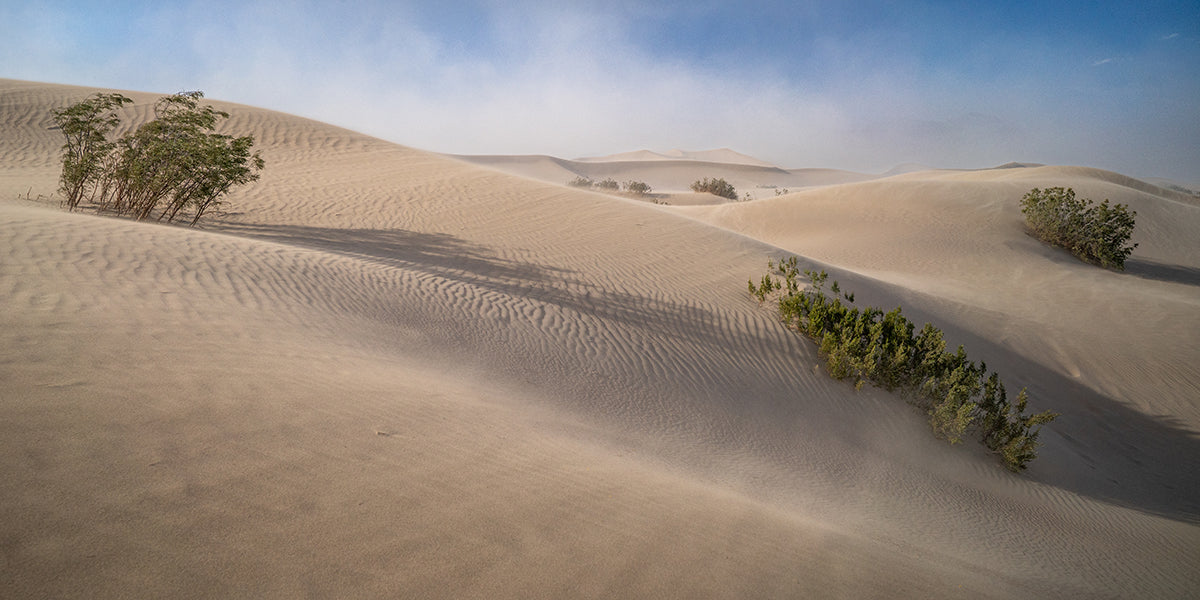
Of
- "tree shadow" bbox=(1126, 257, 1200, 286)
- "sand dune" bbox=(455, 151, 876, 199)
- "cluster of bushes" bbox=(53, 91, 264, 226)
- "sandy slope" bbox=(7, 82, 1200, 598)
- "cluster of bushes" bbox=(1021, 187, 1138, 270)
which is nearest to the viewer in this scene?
"sandy slope" bbox=(7, 82, 1200, 598)

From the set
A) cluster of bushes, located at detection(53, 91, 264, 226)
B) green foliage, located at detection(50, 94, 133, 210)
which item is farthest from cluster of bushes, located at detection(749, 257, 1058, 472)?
green foliage, located at detection(50, 94, 133, 210)

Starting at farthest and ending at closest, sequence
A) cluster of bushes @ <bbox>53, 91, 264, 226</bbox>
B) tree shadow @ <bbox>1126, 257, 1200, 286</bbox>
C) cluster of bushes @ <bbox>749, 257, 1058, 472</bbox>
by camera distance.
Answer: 1. tree shadow @ <bbox>1126, 257, 1200, 286</bbox>
2. cluster of bushes @ <bbox>53, 91, 264, 226</bbox>
3. cluster of bushes @ <bbox>749, 257, 1058, 472</bbox>

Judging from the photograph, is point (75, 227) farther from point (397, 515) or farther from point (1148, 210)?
point (1148, 210)

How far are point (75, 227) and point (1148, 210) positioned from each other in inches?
1237

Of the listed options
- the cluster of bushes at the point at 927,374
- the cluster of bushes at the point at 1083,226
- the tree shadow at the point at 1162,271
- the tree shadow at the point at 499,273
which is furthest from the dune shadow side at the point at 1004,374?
the tree shadow at the point at 1162,271

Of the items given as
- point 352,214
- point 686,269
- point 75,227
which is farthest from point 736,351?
point 352,214

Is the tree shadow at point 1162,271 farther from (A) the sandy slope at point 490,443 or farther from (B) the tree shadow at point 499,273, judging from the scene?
(B) the tree shadow at point 499,273

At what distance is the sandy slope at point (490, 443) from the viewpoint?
2.15 meters

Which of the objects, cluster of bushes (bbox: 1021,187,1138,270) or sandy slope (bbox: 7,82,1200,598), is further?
cluster of bushes (bbox: 1021,187,1138,270)

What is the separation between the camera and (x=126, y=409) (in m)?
2.78

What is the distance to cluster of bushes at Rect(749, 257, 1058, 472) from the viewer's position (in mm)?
6676

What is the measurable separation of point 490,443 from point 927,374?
264 inches

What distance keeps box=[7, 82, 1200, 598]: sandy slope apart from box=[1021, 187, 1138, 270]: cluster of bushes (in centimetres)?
815

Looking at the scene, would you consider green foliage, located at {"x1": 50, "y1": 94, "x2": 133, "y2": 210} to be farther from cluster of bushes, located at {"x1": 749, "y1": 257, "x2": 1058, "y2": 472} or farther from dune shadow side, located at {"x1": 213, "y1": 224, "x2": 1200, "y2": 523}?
cluster of bushes, located at {"x1": 749, "y1": 257, "x2": 1058, "y2": 472}
